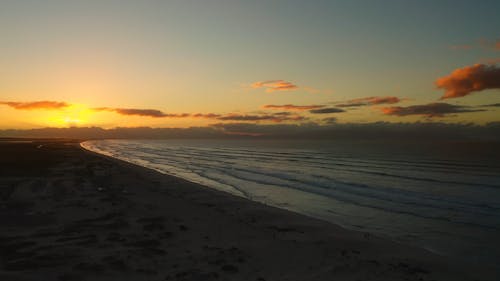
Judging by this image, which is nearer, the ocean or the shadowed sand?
the shadowed sand

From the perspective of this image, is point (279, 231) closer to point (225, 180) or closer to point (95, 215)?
point (95, 215)

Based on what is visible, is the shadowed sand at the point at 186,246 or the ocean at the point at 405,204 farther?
the ocean at the point at 405,204

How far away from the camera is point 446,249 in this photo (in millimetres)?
12180

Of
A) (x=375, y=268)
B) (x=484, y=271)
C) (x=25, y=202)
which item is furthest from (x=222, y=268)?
(x=25, y=202)

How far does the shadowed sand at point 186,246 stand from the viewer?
8570 millimetres

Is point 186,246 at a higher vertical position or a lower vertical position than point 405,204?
higher

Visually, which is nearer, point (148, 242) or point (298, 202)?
point (148, 242)

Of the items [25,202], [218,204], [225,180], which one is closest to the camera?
[25,202]

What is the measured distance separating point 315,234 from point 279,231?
126cm

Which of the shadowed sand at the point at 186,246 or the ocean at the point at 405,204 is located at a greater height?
the shadowed sand at the point at 186,246

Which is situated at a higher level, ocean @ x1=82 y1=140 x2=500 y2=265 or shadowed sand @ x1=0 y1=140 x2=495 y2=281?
shadowed sand @ x1=0 y1=140 x2=495 y2=281

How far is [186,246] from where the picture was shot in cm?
1061

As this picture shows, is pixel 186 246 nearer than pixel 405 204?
Yes

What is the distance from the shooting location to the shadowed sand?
337 inches
